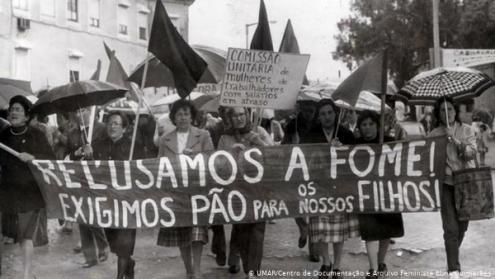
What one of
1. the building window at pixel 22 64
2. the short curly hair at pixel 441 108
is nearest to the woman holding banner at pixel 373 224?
the short curly hair at pixel 441 108

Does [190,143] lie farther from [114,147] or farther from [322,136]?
[322,136]

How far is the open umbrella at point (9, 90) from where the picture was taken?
688cm

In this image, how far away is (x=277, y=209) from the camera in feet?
18.6

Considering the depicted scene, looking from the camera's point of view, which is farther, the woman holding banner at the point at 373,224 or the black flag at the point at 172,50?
the woman holding banner at the point at 373,224

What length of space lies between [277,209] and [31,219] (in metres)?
2.38

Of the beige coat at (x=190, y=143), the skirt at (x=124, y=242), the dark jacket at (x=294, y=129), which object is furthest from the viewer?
the dark jacket at (x=294, y=129)

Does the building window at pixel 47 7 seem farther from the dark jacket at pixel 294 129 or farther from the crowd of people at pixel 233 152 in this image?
the crowd of people at pixel 233 152

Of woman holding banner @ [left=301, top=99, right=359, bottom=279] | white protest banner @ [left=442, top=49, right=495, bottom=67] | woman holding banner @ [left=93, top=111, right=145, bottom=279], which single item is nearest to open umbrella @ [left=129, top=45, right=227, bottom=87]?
woman holding banner @ [left=93, top=111, right=145, bottom=279]

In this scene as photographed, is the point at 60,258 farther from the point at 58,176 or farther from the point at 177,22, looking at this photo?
the point at 177,22

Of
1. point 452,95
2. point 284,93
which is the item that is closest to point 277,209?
point 284,93

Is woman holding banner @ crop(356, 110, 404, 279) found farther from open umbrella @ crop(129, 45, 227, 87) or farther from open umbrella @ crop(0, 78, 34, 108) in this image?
open umbrella @ crop(0, 78, 34, 108)

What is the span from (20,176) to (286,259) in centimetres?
310

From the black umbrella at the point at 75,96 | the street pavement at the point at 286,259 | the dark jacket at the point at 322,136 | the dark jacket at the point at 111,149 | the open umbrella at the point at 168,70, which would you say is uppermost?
the open umbrella at the point at 168,70

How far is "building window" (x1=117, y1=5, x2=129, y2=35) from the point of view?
29.5 meters
